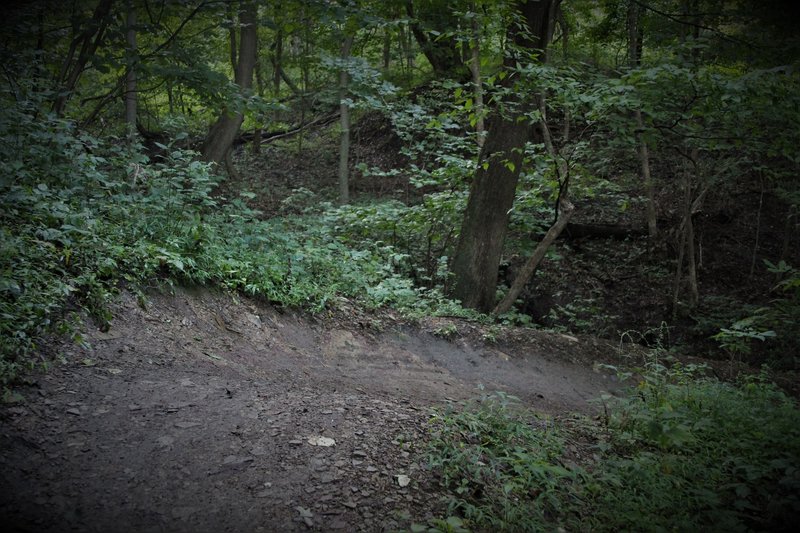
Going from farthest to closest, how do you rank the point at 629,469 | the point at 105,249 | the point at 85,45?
the point at 85,45 → the point at 105,249 → the point at 629,469

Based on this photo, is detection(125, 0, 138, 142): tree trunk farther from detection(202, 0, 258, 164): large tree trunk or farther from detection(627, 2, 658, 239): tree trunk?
detection(627, 2, 658, 239): tree trunk

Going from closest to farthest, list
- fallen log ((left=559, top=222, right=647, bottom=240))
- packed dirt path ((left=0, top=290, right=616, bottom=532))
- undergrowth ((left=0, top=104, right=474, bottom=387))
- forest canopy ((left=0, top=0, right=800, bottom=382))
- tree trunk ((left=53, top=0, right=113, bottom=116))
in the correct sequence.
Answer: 1. packed dirt path ((left=0, top=290, right=616, bottom=532))
2. undergrowth ((left=0, top=104, right=474, bottom=387))
3. forest canopy ((left=0, top=0, right=800, bottom=382))
4. tree trunk ((left=53, top=0, right=113, bottom=116))
5. fallen log ((left=559, top=222, right=647, bottom=240))

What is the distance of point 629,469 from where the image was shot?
3.33m

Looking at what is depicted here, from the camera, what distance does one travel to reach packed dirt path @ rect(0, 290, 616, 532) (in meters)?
2.39

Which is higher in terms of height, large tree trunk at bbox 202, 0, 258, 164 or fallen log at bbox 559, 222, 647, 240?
large tree trunk at bbox 202, 0, 258, 164

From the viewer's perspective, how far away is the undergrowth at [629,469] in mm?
2732

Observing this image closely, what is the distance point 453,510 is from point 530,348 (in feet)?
15.0

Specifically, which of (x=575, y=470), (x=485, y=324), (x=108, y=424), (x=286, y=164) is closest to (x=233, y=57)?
(x=286, y=164)

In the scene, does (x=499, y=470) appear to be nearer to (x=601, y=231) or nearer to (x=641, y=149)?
(x=601, y=231)

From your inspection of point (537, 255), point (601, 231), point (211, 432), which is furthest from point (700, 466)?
point (601, 231)

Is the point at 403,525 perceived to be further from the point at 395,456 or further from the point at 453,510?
the point at 395,456

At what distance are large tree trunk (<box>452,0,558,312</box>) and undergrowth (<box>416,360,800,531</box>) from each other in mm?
4333

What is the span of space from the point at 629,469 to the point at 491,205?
5.54 m

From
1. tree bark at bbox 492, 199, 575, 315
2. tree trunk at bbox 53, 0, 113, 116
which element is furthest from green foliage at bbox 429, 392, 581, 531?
tree trunk at bbox 53, 0, 113, 116
